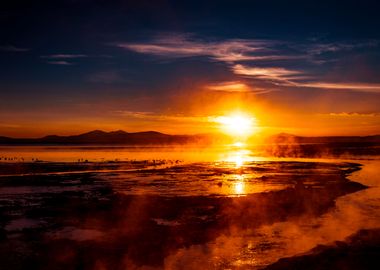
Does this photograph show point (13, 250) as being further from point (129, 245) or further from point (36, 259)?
point (129, 245)

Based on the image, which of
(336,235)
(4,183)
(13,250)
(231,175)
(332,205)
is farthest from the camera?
(231,175)

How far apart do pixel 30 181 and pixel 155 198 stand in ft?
47.2

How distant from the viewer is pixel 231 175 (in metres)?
41.7

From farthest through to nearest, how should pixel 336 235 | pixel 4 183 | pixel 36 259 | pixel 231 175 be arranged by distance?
pixel 231 175 < pixel 4 183 < pixel 336 235 < pixel 36 259

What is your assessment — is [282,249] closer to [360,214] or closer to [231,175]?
[360,214]

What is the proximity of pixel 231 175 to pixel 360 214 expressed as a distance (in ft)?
66.5

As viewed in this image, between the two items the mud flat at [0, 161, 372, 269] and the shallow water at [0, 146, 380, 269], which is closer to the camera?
the mud flat at [0, 161, 372, 269]

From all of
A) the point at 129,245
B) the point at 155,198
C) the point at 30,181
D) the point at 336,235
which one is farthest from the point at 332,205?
the point at 30,181

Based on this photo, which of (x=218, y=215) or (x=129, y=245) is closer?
(x=129, y=245)

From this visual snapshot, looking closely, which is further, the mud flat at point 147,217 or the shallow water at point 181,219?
the shallow water at point 181,219

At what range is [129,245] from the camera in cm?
1554

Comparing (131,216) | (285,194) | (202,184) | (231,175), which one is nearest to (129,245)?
(131,216)

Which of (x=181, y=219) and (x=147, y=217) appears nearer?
(x=181, y=219)

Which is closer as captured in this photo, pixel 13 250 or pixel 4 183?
pixel 13 250
